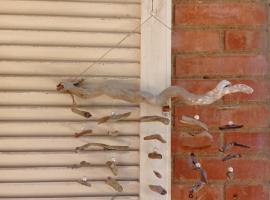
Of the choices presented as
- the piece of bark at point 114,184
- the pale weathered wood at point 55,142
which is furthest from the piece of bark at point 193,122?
the piece of bark at point 114,184

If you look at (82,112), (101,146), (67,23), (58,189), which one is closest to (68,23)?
(67,23)

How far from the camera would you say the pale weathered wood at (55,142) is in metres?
1.42

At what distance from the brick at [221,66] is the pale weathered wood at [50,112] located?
181 millimetres

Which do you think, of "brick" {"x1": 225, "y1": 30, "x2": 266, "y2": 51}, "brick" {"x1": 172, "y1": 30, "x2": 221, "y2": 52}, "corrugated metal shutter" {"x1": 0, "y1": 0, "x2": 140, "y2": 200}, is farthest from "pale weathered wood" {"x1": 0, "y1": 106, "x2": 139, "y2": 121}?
"brick" {"x1": 225, "y1": 30, "x2": 266, "y2": 51}

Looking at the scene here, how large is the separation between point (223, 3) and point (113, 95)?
0.41 m

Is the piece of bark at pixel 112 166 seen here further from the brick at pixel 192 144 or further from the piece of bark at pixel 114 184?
the brick at pixel 192 144

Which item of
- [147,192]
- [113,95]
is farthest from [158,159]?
[113,95]

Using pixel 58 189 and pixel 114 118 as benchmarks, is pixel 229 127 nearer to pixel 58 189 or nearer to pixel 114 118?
pixel 114 118

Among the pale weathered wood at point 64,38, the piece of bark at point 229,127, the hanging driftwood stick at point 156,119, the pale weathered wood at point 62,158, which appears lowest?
the pale weathered wood at point 62,158

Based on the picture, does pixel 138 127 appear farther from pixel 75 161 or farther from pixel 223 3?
pixel 223 3

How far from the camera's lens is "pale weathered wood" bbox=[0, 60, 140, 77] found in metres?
1.42

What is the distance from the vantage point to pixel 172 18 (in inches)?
57.6

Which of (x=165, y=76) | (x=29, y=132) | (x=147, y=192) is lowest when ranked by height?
(x=147, y=192)

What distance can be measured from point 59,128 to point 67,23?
0.95ft
